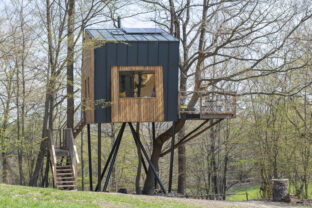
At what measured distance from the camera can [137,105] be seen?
1650 centimetres

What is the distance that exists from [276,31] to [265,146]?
11168 millimetres

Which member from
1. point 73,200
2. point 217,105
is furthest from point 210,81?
point 73,200

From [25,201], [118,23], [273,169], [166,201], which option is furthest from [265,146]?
[25,201]

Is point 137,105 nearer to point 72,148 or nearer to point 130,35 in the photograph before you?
point 130,35

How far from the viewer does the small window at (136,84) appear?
16500 millimetres

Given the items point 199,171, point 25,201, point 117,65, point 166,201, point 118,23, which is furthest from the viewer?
point 199,171

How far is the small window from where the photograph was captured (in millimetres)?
16500

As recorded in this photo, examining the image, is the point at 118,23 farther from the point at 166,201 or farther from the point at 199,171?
the point at 199,171

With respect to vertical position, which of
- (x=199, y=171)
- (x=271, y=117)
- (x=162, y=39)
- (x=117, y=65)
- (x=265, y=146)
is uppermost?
(x=162, y=39)

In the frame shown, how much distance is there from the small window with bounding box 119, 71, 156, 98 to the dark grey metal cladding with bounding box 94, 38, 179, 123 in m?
0.44

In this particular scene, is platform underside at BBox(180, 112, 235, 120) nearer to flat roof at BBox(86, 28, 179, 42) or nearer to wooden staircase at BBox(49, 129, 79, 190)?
flat roof at BBox(86, 28, 179, 42)

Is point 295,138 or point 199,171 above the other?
point 295,138

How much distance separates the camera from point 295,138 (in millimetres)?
24188

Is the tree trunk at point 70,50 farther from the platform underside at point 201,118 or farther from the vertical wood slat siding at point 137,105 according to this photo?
the platform underside at point 201,118
